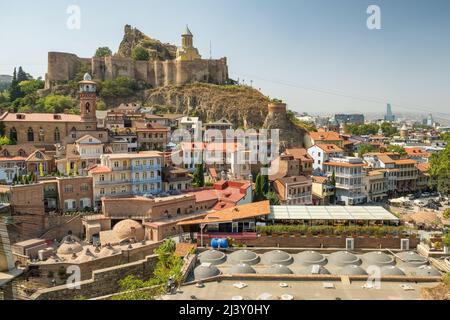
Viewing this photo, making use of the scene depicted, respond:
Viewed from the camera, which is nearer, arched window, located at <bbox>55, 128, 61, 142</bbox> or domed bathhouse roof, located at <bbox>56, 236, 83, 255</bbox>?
domed bathhouse roof, located at <bbox>56, 236, 83, 255</bbox>

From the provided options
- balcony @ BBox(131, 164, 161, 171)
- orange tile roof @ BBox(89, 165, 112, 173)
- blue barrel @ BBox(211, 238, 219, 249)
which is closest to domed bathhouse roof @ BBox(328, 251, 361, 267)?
blue barrel @ BBox(211, 238, 219, 249)

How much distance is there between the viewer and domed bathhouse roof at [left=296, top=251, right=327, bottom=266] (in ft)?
47.1

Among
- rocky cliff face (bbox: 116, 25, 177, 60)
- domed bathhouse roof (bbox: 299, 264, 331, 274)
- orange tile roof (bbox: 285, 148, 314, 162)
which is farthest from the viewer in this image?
rocky cliff face (bbox: 116, 25, 177, 60)

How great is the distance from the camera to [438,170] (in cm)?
3725

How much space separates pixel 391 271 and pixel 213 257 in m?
6.02

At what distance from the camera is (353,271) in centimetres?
1322

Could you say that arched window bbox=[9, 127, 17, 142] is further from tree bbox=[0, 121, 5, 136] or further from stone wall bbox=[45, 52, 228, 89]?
stone wall bbox=[45, 52, 228, 89]

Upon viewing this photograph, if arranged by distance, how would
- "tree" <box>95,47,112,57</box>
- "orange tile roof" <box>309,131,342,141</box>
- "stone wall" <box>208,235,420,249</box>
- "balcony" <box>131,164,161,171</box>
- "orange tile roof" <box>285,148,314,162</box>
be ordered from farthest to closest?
"tree" <box>95,47,112,57</box>
"orange tile roof" <box>309,131,342,141</box>
"orange tile roof" <box>285,148,314,162</box>
"balcony" <box>131,164,161,171</box>
"stone wall" <box>208,235,420,249</box>

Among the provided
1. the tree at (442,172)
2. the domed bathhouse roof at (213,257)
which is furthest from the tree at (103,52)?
the domed bathhouse roof at (213,257)

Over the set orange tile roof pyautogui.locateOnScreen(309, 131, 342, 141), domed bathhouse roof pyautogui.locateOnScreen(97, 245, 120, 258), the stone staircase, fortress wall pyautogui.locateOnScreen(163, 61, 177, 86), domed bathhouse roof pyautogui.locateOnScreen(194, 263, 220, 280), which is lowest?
domed bathhouse roof pyautogui.locateOnScreen(97, 245, 120, 258)

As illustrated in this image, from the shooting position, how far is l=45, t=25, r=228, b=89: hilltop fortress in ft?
178

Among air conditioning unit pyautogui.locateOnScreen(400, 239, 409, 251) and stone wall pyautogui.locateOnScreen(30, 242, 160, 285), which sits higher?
air conditioning unit pyautogui.locateOnScreen(400, 239, 409, 251)

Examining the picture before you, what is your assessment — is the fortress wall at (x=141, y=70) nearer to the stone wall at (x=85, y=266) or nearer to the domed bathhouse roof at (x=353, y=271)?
the stone wall at (x=85, y=266)

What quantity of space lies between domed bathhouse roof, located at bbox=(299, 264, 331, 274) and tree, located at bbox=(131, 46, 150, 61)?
53.5 m
